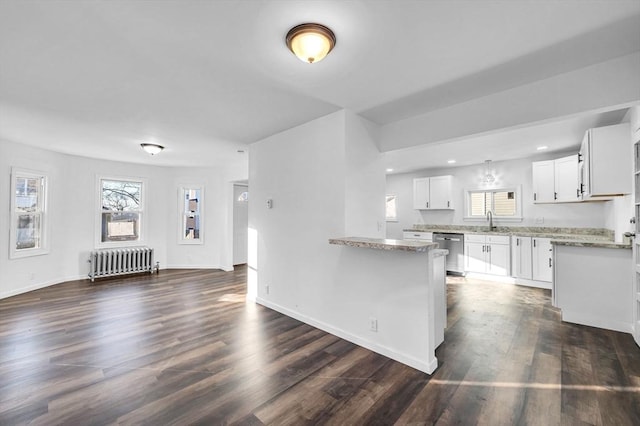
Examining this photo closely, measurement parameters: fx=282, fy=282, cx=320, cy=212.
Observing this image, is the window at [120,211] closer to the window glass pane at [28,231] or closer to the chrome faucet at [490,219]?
the window glass pane at [28,231]

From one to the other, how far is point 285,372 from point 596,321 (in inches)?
145

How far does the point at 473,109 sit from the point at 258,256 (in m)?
3.34

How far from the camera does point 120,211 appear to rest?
6430 mm

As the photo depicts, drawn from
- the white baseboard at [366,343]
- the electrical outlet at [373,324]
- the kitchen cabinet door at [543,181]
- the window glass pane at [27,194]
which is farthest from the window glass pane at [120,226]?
the kitchen cabinet door at [543,181]

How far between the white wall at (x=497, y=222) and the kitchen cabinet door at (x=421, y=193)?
0.26 meters

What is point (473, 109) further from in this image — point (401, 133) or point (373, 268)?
point (373, 268)

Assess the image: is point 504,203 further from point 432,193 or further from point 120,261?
point 120,261

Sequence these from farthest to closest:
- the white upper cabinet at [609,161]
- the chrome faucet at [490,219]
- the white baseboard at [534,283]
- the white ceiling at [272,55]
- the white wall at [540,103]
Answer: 1. the chrome faucet at [490,219]
2. the white baseboard at [534,283]
3. the white upper cabinet at [609,161]
4. the white wall at [540,103]
5. the white ceiling at [272,55]

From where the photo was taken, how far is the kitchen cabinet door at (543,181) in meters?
5.02

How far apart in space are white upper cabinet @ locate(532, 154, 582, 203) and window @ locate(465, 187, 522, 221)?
54cm

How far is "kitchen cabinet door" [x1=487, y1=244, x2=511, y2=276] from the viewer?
17.6ft

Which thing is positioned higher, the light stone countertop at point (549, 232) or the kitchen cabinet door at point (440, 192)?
the kitchen cabinet door at point (440, 192)

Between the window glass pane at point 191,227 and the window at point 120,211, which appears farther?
the window glass pane at point 191,227

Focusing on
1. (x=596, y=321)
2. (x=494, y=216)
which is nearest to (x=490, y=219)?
(x=494, y=216)
